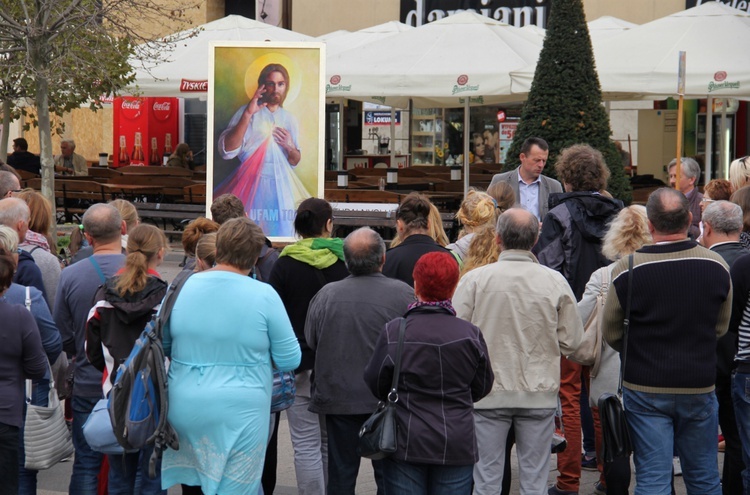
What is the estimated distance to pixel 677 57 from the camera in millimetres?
13938

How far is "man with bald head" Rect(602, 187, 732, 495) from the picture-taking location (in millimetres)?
5332

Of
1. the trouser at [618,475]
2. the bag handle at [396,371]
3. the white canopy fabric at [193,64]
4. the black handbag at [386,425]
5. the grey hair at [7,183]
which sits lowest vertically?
the trouser at [618,475]

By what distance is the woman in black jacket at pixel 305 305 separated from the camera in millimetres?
6078

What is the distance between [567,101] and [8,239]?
6814 millimetres

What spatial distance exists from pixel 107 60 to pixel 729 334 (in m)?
10.5

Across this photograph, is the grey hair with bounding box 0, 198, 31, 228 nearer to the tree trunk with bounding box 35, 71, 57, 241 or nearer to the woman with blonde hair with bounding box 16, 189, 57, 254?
the woman with blonde hair with bounding box 16, 189, 57, 254

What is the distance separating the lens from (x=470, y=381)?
489 centimetres

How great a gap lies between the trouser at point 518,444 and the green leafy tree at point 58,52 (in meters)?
8.23

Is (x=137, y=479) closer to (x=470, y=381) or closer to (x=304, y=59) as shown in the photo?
(x=470, y=381)

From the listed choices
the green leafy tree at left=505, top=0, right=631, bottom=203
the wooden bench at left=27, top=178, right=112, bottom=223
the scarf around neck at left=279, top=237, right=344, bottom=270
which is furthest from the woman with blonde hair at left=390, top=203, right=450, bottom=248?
the wooden bench at left=27, top=178, right=112, bottom=223

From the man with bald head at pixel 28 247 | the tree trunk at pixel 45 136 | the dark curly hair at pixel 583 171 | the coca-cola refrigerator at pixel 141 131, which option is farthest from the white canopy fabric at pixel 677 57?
the coca-cola refrigerator at pixel 141 131

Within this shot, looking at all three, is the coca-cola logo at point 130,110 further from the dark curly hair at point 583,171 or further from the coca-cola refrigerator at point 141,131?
the dark curly hair at point 583,171

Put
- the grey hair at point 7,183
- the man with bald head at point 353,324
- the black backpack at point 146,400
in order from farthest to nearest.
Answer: the grey hair at point 7,183, the man with bald head at point 353,324, the black backpack at point 146,400

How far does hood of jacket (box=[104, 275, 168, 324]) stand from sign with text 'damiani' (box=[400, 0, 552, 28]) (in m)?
22.4
